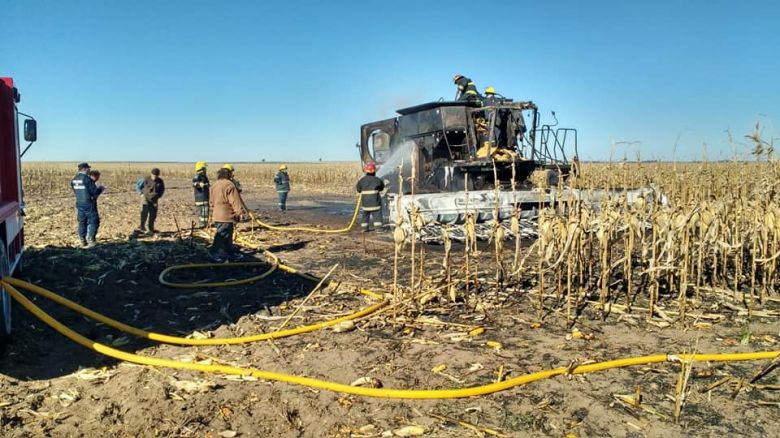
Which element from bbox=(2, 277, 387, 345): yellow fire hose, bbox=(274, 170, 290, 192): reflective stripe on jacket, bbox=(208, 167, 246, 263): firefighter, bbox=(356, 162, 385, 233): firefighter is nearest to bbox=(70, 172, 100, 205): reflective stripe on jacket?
bbox=(208, 167, 246, 263): firefighter

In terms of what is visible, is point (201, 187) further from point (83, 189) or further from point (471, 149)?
point (471, 149)

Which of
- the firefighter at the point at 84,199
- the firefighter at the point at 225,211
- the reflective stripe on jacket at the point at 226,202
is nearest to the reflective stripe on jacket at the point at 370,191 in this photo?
the firefighter at the point at 225,211

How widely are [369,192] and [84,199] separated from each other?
18.3 feet

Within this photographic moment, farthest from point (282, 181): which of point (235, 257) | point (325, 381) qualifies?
point (325, 381)

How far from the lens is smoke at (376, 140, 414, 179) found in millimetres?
14256

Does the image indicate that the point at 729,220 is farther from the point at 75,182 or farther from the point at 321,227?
the point at 75,182

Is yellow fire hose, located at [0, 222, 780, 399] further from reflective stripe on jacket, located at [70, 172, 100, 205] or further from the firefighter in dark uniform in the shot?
the firefighter in dark uniform

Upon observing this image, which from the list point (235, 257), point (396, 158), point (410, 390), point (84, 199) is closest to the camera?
point (410, 390)

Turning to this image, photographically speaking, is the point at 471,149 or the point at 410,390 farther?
the point at 471,149

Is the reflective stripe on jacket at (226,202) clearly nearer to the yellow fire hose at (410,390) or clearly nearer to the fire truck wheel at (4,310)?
the fire truck wheel at (4,310)

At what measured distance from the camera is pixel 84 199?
10.2 meters

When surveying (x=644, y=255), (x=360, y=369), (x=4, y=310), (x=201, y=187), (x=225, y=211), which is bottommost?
(x=360, y=369)

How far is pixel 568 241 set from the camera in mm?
5746

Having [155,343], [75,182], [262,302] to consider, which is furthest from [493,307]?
[75,182]
